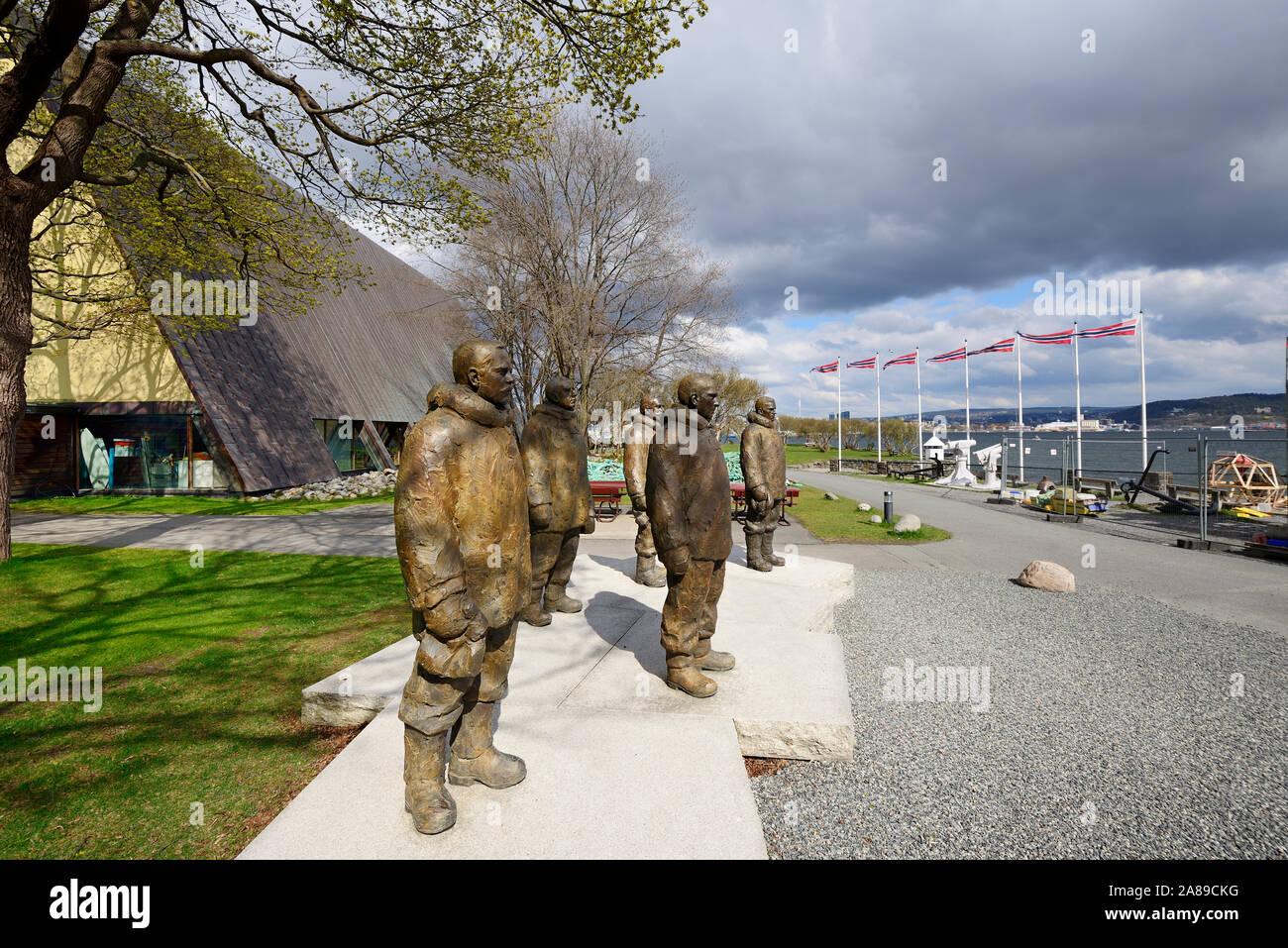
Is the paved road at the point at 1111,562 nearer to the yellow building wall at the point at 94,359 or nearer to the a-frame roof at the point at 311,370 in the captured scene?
the a-frame roof at the point at 311,370

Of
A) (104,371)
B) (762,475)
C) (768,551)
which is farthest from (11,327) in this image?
(104,371)

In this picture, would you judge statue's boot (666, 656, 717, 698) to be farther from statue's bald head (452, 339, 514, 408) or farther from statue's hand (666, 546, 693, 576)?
statue's bald head (452, 339, 514, 408)

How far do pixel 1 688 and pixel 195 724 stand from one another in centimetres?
187

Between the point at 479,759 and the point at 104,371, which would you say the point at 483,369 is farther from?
the point at 104,371

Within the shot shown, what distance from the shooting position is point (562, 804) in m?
2.78

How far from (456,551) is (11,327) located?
943cm

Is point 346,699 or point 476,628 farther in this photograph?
point 346,699

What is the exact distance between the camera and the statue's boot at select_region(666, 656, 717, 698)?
405 centimetres

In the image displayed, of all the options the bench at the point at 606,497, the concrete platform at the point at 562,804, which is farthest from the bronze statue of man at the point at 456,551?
the bench at the point at 606,497

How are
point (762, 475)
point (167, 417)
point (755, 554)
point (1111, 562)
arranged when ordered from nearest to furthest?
point (762, 475) < point (755, 554) < point (1111, 562) < point (167, 417)

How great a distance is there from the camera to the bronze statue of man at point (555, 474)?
557cm

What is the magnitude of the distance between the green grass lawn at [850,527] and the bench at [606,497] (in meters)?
4.88

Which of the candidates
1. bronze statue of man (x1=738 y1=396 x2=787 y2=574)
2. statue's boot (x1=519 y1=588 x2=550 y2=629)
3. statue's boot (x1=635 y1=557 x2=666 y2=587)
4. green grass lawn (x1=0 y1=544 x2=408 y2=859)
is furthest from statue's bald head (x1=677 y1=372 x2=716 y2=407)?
statue's boot (x1=635 y1=557 x2=666 y2=587)
